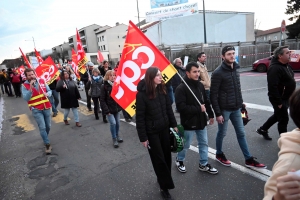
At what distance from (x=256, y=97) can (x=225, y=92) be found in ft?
17.4

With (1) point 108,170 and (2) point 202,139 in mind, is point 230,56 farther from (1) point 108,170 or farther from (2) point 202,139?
(1) point 108,170

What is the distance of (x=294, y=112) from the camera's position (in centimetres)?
115

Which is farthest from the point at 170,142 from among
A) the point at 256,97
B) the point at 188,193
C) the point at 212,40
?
the point at 212,40

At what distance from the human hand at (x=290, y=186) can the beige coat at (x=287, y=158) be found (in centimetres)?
11

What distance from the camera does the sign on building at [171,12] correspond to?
88.4 feet

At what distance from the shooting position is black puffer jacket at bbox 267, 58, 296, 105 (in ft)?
11.7

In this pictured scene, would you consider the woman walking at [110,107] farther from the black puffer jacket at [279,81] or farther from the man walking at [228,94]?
the black puffer jacket at [279,81]

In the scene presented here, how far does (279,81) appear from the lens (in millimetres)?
3637

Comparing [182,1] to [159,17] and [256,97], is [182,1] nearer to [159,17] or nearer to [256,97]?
[159,17]

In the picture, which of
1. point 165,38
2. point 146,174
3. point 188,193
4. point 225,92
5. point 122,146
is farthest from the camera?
point 165,38

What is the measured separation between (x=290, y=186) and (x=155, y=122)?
78.4 inches

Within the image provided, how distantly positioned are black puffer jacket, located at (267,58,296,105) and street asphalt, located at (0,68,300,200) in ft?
3.34

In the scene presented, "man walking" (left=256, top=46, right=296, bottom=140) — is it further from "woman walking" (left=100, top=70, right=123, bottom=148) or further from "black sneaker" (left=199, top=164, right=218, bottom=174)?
"woman walking" (left=100, top=70, right=123, bottom=148)

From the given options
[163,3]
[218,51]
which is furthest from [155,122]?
[163,3]
